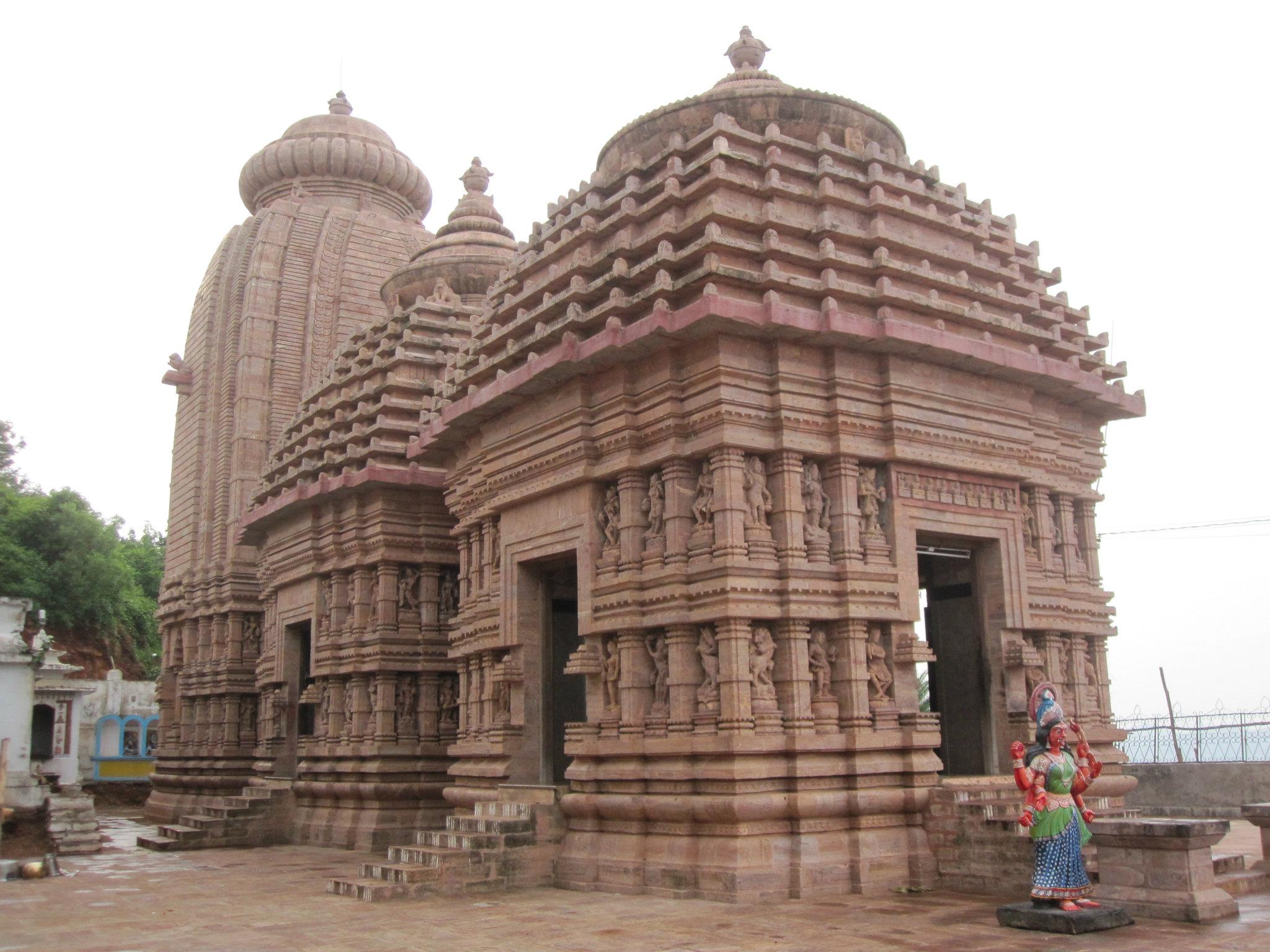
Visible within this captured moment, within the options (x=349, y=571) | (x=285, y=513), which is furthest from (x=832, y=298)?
(x=285, y=513)

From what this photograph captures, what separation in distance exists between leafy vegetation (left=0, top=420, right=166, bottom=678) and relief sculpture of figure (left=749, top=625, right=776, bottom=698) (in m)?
41.2

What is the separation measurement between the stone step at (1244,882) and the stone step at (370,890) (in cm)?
727

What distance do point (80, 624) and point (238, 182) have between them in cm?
2631

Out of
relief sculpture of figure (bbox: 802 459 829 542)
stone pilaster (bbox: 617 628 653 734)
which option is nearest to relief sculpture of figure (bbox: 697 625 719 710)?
stone pilaster (bbox: 617 628 653 734)

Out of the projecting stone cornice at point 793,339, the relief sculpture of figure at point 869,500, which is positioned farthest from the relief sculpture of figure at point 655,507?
the relief sculpture of figure at point 869,500

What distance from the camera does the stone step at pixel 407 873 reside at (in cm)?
1160

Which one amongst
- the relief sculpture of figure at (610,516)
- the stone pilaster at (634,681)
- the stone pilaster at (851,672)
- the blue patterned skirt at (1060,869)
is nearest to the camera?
the blue patterned skirt at (1060,869)

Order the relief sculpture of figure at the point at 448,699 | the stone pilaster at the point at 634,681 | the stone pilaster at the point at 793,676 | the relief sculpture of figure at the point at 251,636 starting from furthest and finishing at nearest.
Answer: the relief sculpture of figure at the point at 251,636, the relief sculpture of figure at the point at 448,699, the stone pilaster at the point at 634,681, the stone pilaster at the point at 793,676

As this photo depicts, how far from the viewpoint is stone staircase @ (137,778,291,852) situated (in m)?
18.6

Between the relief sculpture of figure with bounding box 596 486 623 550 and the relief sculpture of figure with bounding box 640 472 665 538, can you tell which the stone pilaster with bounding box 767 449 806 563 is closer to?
the relief sculpture of figure with bounding box 640 472 665 538

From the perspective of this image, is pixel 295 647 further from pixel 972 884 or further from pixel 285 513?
pixel 972 884

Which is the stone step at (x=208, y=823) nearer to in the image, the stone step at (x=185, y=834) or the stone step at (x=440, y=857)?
the stone step at (x=185, y=834)

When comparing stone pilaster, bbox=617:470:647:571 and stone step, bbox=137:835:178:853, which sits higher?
stone pilaster, bbox=617:470:647:571

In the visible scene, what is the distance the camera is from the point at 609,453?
12883mm
